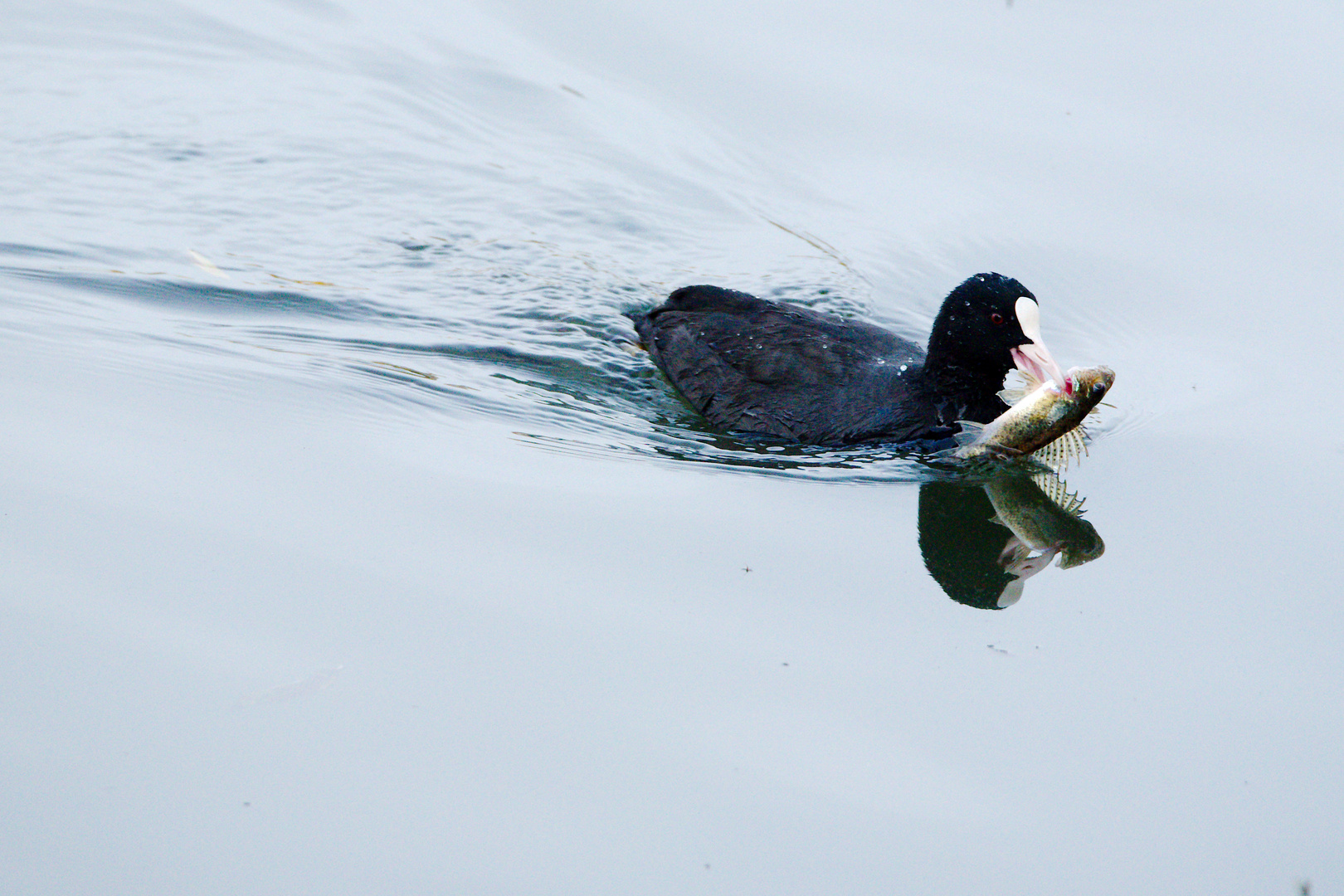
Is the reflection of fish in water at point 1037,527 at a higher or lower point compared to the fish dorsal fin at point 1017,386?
lower

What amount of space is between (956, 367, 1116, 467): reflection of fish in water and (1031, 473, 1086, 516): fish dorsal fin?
0.38ft

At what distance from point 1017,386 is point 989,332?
0.25 m

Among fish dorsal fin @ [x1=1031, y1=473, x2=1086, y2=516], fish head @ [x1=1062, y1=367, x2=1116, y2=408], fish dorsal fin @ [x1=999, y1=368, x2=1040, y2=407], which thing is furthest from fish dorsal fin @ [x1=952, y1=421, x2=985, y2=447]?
fish head @ [x1=1062, y1=367, x2=1116, y2=408]

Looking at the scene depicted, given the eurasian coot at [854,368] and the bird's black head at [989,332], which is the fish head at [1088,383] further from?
the bird's black head at [989,332]

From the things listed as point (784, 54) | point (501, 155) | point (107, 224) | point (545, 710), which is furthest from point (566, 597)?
point (784, 54)

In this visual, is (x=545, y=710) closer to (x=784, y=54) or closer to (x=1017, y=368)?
(x=1017, y=368)

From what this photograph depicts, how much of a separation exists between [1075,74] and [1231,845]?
21.5 feet

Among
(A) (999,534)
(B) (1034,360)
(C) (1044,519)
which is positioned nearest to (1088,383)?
(B) (1034,360)

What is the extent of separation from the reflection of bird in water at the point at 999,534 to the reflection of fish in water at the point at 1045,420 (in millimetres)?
137

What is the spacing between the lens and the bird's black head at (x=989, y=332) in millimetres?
5613

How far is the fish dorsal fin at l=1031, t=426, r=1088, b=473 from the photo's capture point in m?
5.67

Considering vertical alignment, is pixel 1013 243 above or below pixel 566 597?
above

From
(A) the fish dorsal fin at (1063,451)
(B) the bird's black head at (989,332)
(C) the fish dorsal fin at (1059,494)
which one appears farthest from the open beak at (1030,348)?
(C) the fish dorsal fin at (1059,494)

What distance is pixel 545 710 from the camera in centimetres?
366
